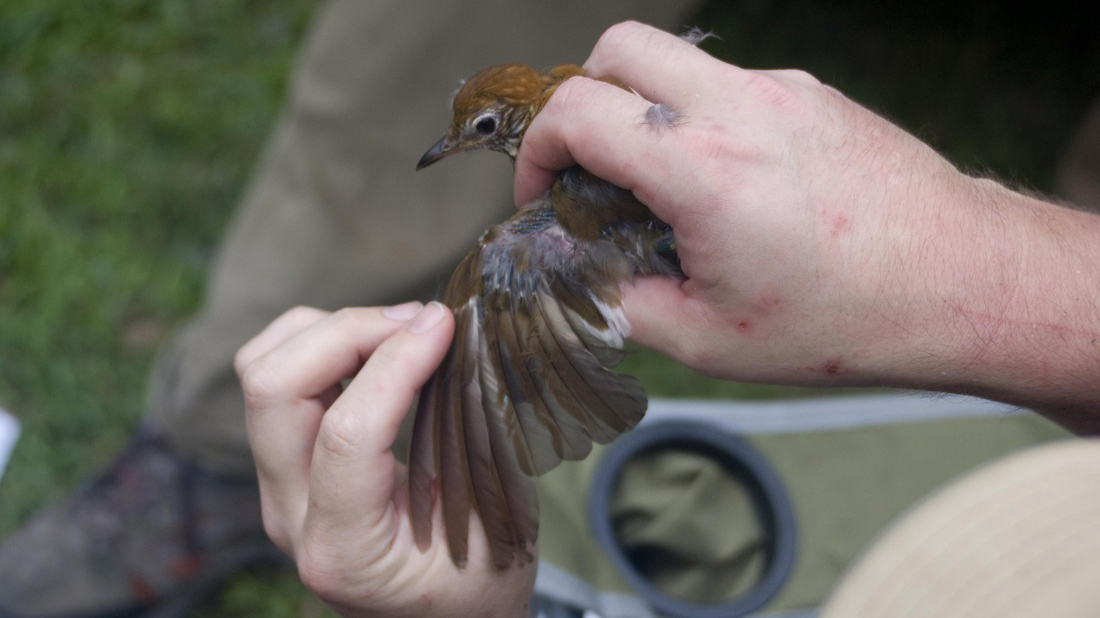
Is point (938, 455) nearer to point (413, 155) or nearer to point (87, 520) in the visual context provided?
point (413, 155)

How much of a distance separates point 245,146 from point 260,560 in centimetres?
228

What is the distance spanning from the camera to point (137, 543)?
3838mm

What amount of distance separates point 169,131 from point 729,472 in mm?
3746

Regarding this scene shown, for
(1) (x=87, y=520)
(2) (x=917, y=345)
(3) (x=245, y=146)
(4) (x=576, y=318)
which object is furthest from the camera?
(3) (x=245, y=146)

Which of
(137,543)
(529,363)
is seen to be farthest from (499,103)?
(137,543)

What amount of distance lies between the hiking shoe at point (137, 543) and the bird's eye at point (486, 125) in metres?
2.15

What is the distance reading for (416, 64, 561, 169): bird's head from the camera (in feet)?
7.95

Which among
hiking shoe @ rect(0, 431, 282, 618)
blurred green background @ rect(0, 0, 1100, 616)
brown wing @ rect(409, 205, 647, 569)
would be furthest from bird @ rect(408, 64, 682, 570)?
hiking shoe @ rect(0, 431, 282, 618)

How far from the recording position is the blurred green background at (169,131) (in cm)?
430

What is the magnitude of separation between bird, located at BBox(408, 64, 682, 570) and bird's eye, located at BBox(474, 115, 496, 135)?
0.15 meters

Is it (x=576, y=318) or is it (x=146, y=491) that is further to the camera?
(x=146, y=491)

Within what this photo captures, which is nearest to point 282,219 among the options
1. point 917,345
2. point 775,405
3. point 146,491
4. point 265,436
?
point 146,491

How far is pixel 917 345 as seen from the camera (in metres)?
1.90

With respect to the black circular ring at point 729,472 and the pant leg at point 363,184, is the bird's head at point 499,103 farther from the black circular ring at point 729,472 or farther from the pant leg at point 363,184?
the black circular ring at point 729,472
